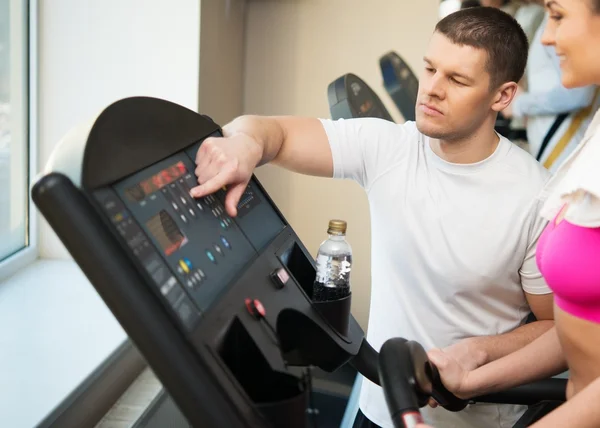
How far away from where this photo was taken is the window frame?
2.02m

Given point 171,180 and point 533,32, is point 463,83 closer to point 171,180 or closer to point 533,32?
point 171,180

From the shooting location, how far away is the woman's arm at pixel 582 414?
84 centimetres

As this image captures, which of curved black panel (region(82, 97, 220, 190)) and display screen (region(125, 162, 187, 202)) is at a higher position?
curved black panel (region(82, 97, 220, 190))

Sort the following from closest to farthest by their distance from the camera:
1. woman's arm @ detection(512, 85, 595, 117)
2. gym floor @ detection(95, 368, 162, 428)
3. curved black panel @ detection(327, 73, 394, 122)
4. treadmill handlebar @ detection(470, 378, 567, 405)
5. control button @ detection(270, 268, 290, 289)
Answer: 1. control button @ detection(270, 268, 290, 289)
2. treadmill handlebar @ detection(470, 378, 567, 405)
3. gym floor @ detection(95, 368, 162, 428)
4. curved black panel @ detection(327, 73, 394, 122)
5. woman's arm @ detection(512, 85, 595, 117)

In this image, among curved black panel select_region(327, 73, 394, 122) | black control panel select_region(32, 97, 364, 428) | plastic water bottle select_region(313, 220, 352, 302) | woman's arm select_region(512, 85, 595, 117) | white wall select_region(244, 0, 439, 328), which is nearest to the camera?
black control panel select_region(32, 97, 364, 428)

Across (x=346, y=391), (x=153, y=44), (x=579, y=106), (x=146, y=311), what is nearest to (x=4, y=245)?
(x=153, y=44)

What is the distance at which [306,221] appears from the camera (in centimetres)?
315

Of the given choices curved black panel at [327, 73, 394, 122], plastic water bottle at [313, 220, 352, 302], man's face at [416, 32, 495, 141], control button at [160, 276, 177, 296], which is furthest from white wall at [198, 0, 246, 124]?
control button at [160, 276, 177, 296]

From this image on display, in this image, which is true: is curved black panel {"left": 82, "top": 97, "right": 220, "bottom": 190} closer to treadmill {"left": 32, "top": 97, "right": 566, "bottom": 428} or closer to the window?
treadmill {"left": 32, "top": 97, "right": 566, "bottom": 428}

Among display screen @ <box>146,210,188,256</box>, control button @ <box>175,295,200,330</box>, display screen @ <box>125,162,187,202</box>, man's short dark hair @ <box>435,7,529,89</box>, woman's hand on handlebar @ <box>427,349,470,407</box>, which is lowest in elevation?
woman's hand on handlebar @ <box>427,349,470,407</box>

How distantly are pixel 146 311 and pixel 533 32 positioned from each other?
2189 mm

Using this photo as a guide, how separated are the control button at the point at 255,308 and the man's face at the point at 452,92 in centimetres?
67

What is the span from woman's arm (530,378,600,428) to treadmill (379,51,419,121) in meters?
1.68

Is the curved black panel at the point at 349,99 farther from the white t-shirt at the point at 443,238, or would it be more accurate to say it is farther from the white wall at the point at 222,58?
the white wall at the point at 222,58
